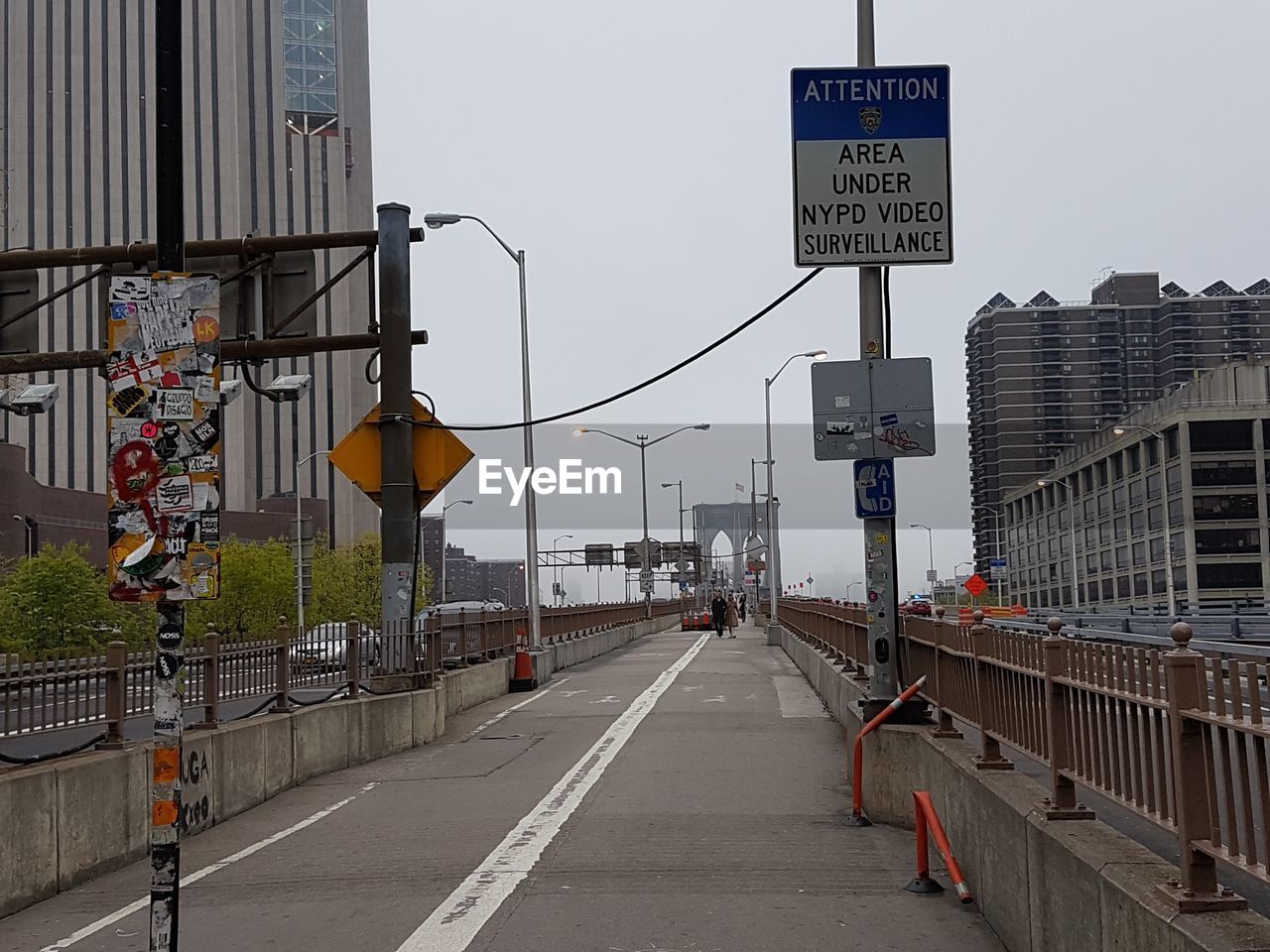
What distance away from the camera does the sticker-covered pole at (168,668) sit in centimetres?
603

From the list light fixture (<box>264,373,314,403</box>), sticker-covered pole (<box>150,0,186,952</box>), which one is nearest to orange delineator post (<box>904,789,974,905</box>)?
sticker-covered pole (<box>150,0,186,952</box>)

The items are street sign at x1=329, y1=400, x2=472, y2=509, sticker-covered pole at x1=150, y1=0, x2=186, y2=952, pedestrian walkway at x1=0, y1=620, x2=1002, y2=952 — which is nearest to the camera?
sticker-covered pole at x1=150, y1=0, x2=186, y2=952

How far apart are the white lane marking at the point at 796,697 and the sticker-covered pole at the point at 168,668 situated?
50.8 feet

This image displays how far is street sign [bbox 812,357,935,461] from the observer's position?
11.7m

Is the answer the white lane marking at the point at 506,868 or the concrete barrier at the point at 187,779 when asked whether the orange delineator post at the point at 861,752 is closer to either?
the white lane marking at the point at 506,868

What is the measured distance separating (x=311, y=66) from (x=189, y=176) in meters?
29.5

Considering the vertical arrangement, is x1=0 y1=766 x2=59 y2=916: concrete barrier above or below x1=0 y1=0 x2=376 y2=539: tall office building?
below

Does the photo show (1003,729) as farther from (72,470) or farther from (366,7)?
(366,7)

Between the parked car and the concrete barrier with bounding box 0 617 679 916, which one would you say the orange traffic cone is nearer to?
the concrete barrier with bounding box 0 617 679 916

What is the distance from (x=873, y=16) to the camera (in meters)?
12.3

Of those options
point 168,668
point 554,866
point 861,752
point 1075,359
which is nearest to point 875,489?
point 861,752

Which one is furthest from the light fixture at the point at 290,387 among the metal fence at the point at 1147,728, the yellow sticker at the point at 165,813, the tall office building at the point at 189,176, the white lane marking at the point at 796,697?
the tall office building at the point at 189,176

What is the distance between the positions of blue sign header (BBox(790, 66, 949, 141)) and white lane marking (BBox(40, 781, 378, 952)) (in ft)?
24.8

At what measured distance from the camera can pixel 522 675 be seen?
90.7 ft
